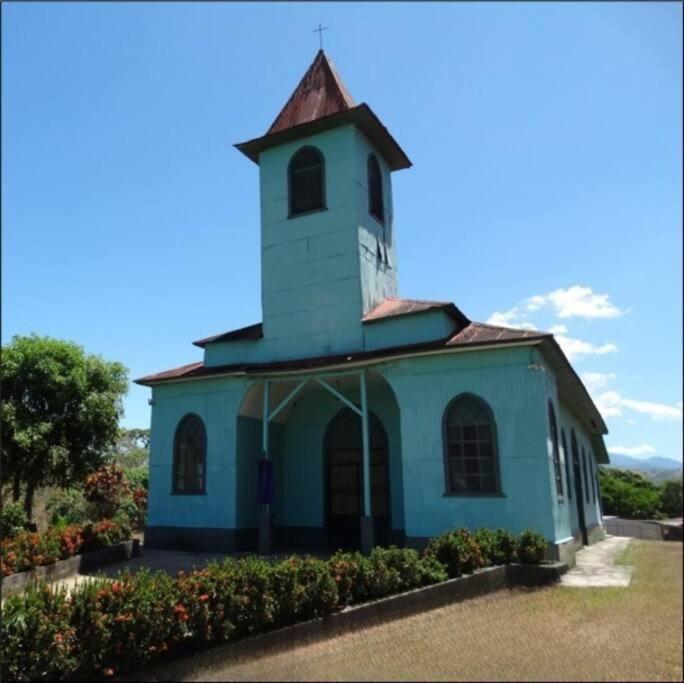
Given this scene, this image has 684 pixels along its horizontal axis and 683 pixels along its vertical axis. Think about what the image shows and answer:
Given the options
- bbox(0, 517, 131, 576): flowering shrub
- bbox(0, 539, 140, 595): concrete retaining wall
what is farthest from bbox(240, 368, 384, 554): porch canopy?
bbox(0, 517, 131, 576): flowering shrub

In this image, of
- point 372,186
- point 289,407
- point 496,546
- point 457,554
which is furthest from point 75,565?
point 372,186

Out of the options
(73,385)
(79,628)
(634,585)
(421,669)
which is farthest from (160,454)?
(634,585)

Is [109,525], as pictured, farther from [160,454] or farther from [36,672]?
[36,672]

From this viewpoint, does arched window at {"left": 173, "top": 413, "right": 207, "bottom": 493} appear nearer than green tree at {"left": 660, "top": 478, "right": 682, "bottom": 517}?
No

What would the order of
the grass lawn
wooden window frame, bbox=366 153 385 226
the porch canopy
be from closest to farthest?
the grass lawn → the porch canopy → wooden window frame, bbox=366 153 385 226

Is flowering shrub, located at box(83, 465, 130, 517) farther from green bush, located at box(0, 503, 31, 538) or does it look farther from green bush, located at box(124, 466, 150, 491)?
green bush, located at box(0, 503, 31, 538)

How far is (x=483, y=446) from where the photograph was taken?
12164 mm

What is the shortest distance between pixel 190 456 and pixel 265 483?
104 inches

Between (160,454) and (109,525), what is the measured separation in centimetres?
249

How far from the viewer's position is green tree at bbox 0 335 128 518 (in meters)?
16.0

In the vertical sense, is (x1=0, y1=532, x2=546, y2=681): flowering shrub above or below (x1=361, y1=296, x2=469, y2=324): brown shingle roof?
below

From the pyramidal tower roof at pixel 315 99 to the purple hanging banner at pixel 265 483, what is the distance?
30.9 ft

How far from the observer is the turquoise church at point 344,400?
12.1 m

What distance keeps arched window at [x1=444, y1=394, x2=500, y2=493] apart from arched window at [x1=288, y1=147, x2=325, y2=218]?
23.4 feet
